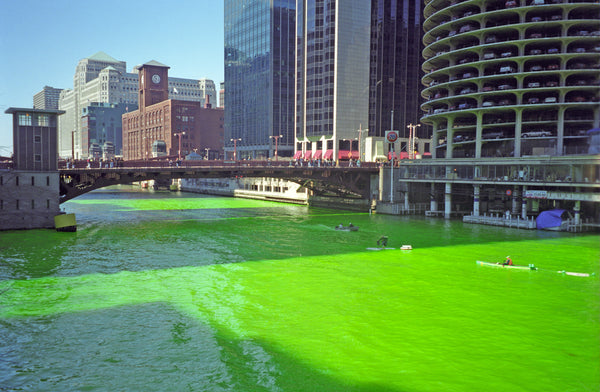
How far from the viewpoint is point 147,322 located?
94.2ft

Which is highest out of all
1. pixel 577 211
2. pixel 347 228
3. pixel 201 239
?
pixel 577 211

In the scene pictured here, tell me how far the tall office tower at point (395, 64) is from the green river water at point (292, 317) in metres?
104

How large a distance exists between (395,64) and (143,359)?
148 meters

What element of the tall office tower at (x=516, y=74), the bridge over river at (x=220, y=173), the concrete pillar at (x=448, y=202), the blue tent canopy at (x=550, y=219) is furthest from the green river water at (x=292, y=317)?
the tall office tower at (x=516, y=74)

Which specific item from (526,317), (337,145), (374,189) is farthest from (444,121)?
(526,317)

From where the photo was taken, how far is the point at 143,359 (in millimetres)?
23609

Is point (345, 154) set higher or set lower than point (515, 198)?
higher

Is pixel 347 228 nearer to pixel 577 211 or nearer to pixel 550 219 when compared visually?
pixel 550 219

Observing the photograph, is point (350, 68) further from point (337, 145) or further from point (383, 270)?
point (383, 270)

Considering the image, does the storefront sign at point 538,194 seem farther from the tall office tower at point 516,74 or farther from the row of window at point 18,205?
the row of window at point 18,205

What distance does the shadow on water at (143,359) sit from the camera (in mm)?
21094

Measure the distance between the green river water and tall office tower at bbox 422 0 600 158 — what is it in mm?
37543

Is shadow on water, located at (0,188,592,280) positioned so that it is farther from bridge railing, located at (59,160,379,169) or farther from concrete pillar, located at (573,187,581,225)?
bridge railing, located at (59,160,379,169)

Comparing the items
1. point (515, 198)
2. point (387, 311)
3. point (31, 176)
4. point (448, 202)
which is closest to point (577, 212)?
point (515, 198)
